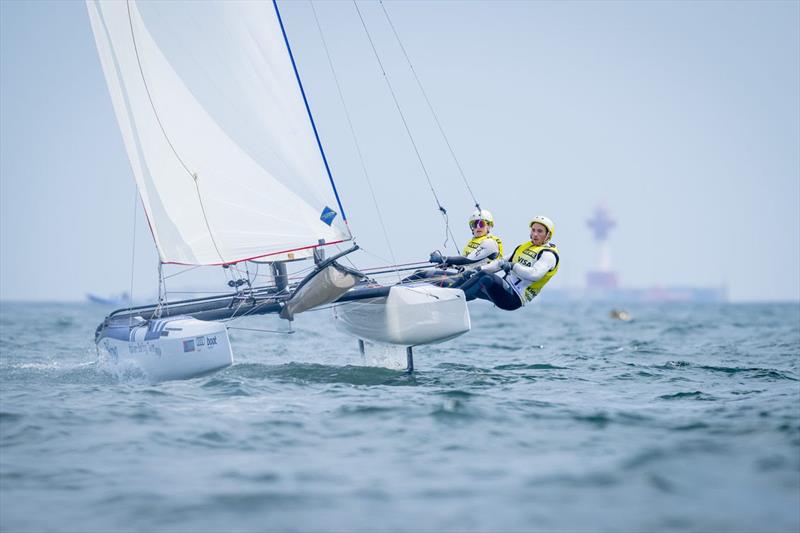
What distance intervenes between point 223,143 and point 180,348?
7.71 ft

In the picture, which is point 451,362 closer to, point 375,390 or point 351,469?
point 375,390

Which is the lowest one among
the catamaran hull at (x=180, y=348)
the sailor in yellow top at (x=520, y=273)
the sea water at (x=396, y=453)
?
the sea water at (x=396, y=453)

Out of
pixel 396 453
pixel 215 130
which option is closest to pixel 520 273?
pixel 215 130

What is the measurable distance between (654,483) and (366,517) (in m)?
1.54

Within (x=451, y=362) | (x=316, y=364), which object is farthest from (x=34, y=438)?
(x=451, y=362)

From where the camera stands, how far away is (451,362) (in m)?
12.1

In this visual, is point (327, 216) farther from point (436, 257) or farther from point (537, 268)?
point (537, 268)

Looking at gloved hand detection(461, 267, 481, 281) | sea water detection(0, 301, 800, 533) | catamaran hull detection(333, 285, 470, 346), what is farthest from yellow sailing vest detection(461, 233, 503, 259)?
sea water detection(0, 301, 800, 533)

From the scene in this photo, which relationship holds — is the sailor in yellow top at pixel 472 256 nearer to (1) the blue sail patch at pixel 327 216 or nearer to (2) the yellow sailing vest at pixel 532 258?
(2) the yellow sailing vest at pixel 532 258

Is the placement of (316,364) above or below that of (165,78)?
below

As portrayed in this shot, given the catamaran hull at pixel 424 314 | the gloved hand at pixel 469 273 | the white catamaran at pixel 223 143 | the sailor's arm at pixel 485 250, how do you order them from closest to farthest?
1. the catamaran hull at pixel 424 314
2. the white catamaran at pixel 223 143
3. the gloved hand at pixel 469 273
4. the sailor's arm at pixel 485 250

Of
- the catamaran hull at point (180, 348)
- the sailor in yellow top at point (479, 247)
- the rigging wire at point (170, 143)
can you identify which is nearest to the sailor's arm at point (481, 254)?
the sailor in yellow top at point (479, 247)

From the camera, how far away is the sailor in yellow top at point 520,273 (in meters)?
9.62

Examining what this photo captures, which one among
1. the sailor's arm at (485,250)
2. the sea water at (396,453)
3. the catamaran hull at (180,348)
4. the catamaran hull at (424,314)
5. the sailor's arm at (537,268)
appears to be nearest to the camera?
the sea water at (396,453)
